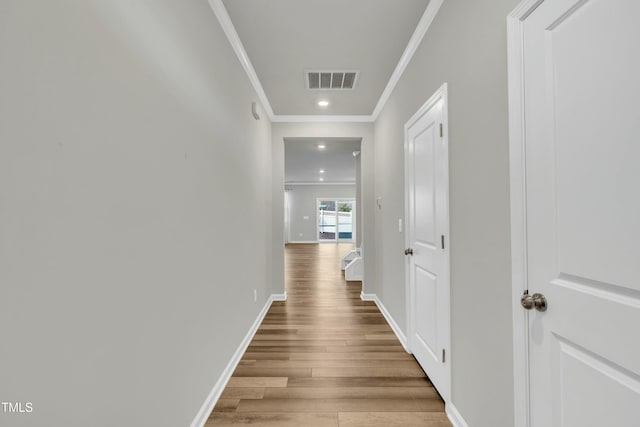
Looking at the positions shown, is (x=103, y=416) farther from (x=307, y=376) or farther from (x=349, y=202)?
(x=349, y=202)

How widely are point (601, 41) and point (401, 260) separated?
2206 millimetres

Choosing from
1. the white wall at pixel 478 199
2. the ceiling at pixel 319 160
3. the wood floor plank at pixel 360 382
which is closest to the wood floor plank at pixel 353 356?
the wood floor plank at pixel 360 382

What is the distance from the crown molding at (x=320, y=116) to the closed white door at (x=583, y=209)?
3.86ft

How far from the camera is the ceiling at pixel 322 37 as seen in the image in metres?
2.01

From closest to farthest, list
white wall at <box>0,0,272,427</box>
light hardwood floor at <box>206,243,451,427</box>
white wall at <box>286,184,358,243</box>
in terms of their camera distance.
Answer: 1. white wall at <box>0,0,272,427</box>
2. light hardwood floor at <box>206,243,451,427</box>
3. white wall at <box>286,184,358,243</box>

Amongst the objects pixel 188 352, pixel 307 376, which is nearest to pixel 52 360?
pixel 188 352

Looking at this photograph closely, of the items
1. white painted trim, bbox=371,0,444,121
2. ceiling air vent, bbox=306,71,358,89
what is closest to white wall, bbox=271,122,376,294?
white painted trim, bbox=371,0,444,121

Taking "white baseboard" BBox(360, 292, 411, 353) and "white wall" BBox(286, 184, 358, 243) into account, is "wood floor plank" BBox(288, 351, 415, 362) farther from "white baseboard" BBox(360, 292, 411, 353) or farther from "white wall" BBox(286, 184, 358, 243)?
"white wall" BBox(286, 184, 358, 243)

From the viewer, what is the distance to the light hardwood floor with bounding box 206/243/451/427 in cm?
174

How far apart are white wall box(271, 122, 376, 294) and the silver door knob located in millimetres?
3074

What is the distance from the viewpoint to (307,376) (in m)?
2.18

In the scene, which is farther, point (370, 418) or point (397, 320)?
point (397, 320)

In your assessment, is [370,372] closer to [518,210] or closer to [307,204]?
[518,210]

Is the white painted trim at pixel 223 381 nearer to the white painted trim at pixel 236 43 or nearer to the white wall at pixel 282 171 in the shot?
the white wall at pixel 282 171
